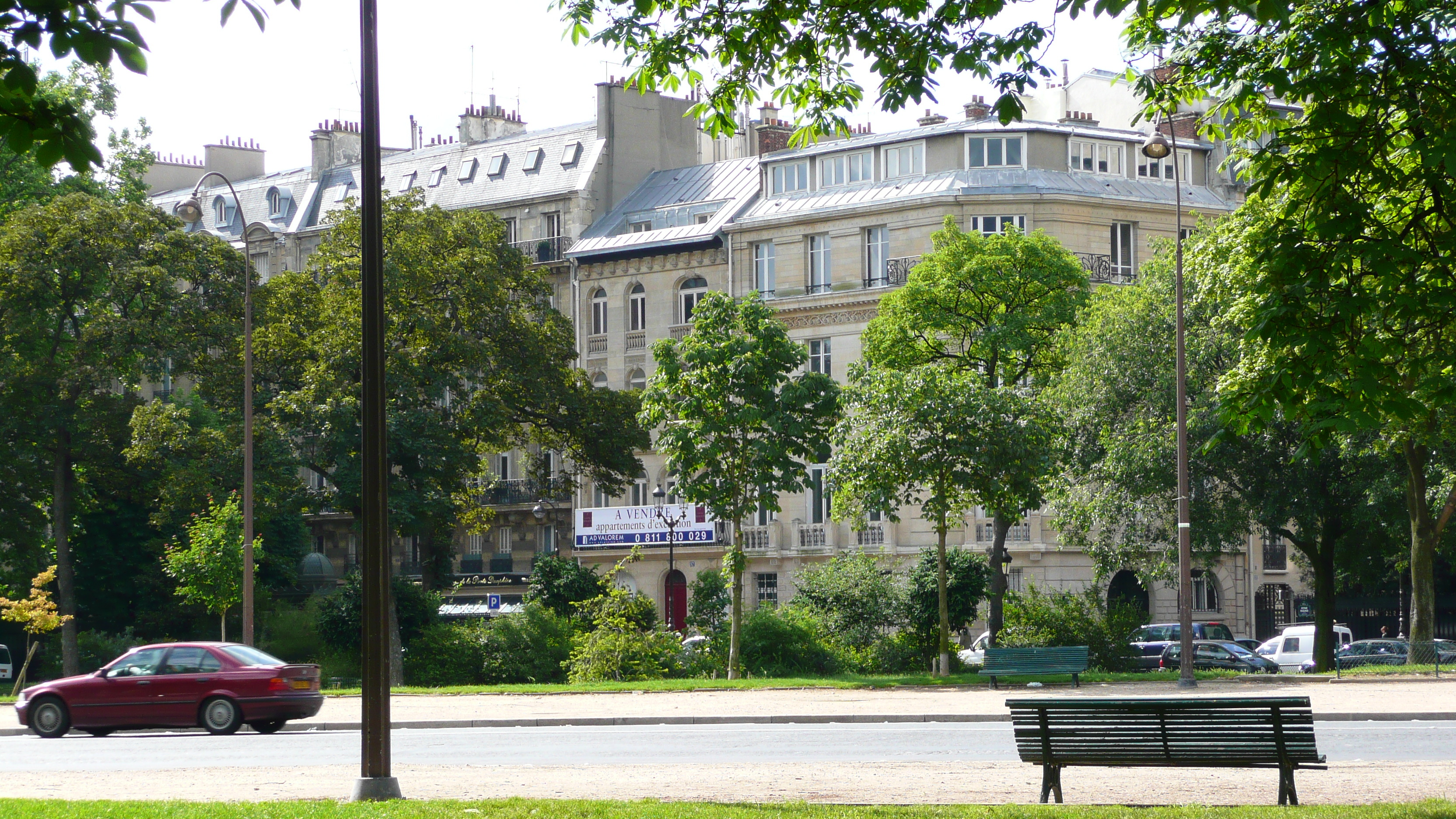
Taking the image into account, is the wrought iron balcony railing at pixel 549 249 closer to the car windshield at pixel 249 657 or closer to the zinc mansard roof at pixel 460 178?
the zinc mansard roof at pixel 460 178

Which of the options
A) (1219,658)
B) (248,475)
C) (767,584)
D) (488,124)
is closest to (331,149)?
(488,124)

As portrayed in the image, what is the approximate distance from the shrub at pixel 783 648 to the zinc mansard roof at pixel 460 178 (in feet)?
108

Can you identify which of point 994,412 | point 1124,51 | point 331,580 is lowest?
point 331,580

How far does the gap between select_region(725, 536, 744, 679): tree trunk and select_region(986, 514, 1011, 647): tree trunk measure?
7.04 meters

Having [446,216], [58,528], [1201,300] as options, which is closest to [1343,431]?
[1201,300]

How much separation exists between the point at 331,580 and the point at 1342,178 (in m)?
59.5

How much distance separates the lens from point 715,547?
6075 cm

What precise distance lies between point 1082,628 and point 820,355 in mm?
24554

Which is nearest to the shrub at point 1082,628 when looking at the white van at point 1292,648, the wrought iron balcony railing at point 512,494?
the white van at point 1292,648

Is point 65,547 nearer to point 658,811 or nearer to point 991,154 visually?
point 991,154

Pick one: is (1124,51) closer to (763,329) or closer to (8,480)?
(763,329)

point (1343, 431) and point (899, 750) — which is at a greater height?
point (1343, 431)

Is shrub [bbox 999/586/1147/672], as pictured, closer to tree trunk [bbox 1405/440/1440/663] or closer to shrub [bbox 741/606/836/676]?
shrub [bbox 741/606/836/676]

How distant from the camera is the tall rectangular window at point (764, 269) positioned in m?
59.7
